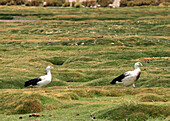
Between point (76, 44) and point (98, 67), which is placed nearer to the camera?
point (98, 67)

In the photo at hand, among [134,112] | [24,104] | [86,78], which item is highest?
[134,112]

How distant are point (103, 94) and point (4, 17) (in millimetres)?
69332

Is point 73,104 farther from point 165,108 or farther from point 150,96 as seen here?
point 165,108

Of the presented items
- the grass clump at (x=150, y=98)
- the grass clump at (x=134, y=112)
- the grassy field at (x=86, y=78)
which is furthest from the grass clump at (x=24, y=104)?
the grass clump at (x=150, y=98)

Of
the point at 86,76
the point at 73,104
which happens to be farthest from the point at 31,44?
the point at 73,104

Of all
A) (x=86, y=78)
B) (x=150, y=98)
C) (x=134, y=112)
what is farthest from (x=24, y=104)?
(x=86, y=78)

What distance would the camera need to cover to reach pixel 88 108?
14141 mm

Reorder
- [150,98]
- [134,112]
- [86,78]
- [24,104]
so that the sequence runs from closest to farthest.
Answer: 1. [134,112]
2. [24,104]
3. [150,98]
4. [86,78]

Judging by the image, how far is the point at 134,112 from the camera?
1207 cm

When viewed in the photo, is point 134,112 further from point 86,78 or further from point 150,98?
point 86,78

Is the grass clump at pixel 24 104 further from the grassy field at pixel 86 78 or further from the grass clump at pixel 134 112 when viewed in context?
the grass clump at pixel 134 112

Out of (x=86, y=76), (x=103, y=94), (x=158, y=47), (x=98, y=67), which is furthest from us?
(x=158, y=47)

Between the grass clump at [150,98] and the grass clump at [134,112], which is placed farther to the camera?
the grass clump at [150,98]

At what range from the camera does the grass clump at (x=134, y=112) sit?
11961 millimetres
